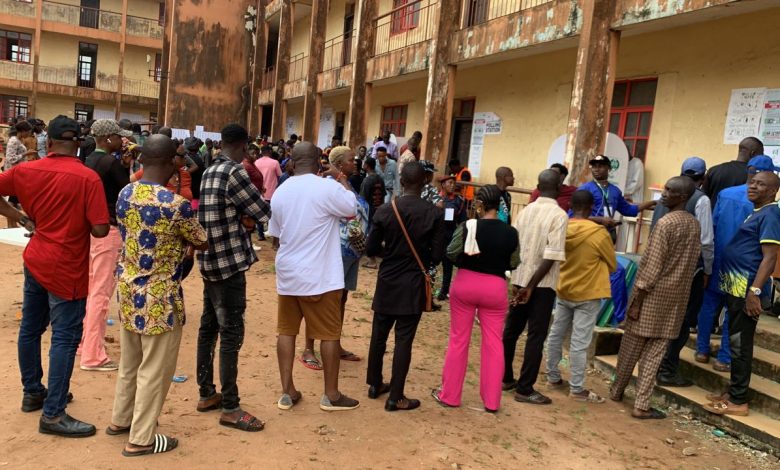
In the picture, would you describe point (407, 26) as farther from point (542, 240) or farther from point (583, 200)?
point (542, 240)

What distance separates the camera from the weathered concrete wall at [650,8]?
234 inches

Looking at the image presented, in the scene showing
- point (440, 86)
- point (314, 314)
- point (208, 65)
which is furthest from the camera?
point (208, 65)

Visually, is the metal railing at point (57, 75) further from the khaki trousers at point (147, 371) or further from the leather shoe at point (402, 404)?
the leather shoe at point (402, 404)

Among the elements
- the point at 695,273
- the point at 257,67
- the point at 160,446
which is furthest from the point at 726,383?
the point at 257,67

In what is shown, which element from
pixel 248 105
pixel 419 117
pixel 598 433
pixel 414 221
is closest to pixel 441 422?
pixel 598 433

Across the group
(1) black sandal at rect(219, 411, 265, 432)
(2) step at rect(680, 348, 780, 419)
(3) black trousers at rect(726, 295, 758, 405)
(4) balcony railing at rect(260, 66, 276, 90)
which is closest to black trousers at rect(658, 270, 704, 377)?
(2) step at rect(680, 348, 780, 419)

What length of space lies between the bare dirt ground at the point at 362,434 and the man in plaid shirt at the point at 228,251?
313 millimetres

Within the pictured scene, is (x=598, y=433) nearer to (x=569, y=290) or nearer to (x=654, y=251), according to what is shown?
(x=569, y=290)

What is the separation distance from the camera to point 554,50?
9695 millimetres

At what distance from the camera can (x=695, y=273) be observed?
4707mm

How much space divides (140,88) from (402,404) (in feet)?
99.5

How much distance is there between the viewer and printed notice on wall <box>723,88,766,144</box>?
22.2 ft

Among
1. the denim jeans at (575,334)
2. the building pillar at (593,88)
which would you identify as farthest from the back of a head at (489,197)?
the building pillar at (593,88)

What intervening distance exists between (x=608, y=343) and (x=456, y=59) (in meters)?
6.00
